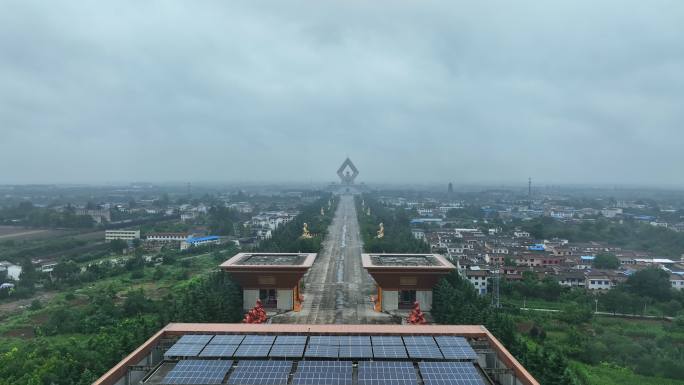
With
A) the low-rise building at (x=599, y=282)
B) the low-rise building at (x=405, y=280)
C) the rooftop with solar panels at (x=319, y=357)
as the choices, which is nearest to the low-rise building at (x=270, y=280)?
the low-rise building at (x=405, y=280)

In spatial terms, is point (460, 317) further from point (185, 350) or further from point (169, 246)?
point (169, 246)

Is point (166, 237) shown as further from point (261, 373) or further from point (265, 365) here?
point (261, 373)

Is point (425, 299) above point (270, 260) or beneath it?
beneath

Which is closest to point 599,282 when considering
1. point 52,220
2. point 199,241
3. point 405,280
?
point 405,280

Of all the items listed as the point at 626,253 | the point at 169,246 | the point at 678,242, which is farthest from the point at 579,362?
the point at 169,246

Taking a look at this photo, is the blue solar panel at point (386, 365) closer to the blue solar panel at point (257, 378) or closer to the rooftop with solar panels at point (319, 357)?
the rooftop with solar panels at point (319, 357)

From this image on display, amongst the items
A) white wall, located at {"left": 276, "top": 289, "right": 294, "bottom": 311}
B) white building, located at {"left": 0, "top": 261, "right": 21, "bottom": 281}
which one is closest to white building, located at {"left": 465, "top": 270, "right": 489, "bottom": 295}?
white wall, located at {"left": 276, "top": 289, "right": 294, "bottom": 311}

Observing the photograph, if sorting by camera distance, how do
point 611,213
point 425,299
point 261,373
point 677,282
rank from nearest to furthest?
point 261,373
point 425,299
point 677,282
point 611,213
